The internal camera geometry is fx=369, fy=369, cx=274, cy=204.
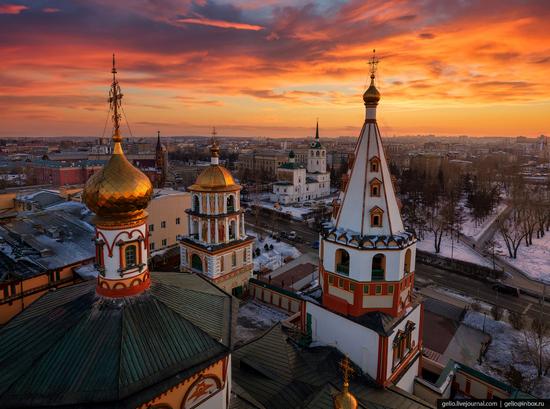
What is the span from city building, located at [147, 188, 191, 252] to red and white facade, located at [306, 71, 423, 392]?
60.7 feet

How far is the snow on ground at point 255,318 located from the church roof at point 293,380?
5.58 metres

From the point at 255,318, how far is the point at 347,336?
8606 mm

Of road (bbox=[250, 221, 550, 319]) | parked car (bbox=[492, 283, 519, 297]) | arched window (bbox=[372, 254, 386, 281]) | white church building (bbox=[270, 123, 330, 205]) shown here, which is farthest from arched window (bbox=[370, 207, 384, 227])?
white church building (bbox=[270, 123, 330, 205])

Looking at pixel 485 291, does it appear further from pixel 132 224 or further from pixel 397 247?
pixel 132 224

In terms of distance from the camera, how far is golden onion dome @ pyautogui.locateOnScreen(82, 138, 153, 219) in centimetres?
811

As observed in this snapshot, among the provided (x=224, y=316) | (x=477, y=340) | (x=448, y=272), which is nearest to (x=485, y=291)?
(x=448, y=272)

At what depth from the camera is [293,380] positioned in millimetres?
10445

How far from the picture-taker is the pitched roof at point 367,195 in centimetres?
1097

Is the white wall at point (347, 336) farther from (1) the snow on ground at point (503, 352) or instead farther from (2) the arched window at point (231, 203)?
(2) the arched window at point (231, 203)

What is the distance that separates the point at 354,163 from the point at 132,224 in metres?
6.70

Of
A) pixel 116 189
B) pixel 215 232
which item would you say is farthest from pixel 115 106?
pixel 215 232

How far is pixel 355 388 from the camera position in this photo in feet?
34.1

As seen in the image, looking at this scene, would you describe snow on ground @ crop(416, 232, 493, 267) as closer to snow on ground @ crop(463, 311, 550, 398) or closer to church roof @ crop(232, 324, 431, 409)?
snow on ground @ crop(463, 311, 550, 398)

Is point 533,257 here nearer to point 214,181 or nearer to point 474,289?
point 474,289
